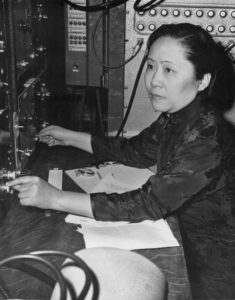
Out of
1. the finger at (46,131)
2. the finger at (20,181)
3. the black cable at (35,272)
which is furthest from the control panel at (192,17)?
the black cable at (35,272)

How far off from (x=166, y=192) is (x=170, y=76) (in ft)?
1.03

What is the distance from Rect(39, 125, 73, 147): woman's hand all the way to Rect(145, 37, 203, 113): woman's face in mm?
415

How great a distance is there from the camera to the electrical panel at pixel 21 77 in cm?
97

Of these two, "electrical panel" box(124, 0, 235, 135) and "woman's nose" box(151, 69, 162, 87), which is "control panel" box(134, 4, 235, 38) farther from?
"woman's nose" box(151, 69, 162, 87)

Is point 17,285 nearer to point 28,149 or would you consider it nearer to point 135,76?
point 28,149

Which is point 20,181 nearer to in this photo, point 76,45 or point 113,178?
point 113,178

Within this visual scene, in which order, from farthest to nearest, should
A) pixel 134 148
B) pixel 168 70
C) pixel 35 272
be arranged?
1. pixel 134 148
2. pixel 168 70
3. pixel 35 272

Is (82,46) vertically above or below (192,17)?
below

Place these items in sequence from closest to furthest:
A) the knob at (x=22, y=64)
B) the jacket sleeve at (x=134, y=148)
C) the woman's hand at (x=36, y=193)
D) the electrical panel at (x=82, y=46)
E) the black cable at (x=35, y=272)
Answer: the black cable at (x=35, y=272) < the woman's hand at (x=36, y=193) < the knob at (x=22, y=64) < the jacket sleeve at (x=134, y=148) < the electrical panel at (x=82, y=46)

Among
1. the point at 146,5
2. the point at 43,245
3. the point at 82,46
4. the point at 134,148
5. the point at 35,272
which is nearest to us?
the point at 35,272

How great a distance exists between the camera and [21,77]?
3.70ft

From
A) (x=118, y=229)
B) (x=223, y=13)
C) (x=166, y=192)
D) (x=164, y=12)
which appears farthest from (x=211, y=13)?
(x=118, y=229)

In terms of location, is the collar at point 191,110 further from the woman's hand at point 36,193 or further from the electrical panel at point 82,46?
the electrical panel at point 82,46

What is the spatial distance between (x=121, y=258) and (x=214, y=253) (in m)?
0.67
